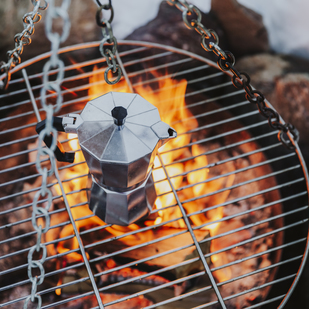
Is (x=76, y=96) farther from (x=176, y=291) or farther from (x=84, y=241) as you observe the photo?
(x=176, y=291)

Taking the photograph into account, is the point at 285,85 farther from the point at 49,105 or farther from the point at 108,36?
the point at 49,105

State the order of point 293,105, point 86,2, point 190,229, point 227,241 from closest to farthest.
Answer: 1. point 190,229
2. point 227,241
3. point 293,105
4. point 86,2

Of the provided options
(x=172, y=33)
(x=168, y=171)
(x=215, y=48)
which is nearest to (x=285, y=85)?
(x=172, y=33)

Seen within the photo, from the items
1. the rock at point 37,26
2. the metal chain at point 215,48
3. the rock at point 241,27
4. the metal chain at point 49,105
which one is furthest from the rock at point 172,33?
the metal chain at point 49,105

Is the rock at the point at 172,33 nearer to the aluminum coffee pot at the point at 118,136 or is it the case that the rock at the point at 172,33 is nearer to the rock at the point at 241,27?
the rock at the point at 241,27

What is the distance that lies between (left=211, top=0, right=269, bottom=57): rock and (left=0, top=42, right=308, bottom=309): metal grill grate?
15.8 inches

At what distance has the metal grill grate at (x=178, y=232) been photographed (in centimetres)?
65

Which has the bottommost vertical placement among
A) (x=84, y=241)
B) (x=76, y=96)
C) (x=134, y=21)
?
(x=84, y=241)

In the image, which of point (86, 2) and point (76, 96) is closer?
point (76, 96)

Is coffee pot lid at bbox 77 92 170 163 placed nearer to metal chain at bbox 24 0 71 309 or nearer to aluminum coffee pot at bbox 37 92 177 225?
aluminum coffee pot at bbox 37 92 177 225

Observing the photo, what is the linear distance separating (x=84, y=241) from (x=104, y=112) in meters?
0.38

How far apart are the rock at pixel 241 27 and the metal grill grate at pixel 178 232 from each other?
0.40 meters

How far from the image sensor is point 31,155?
847 mm

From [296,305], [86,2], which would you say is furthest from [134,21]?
[296,305]
